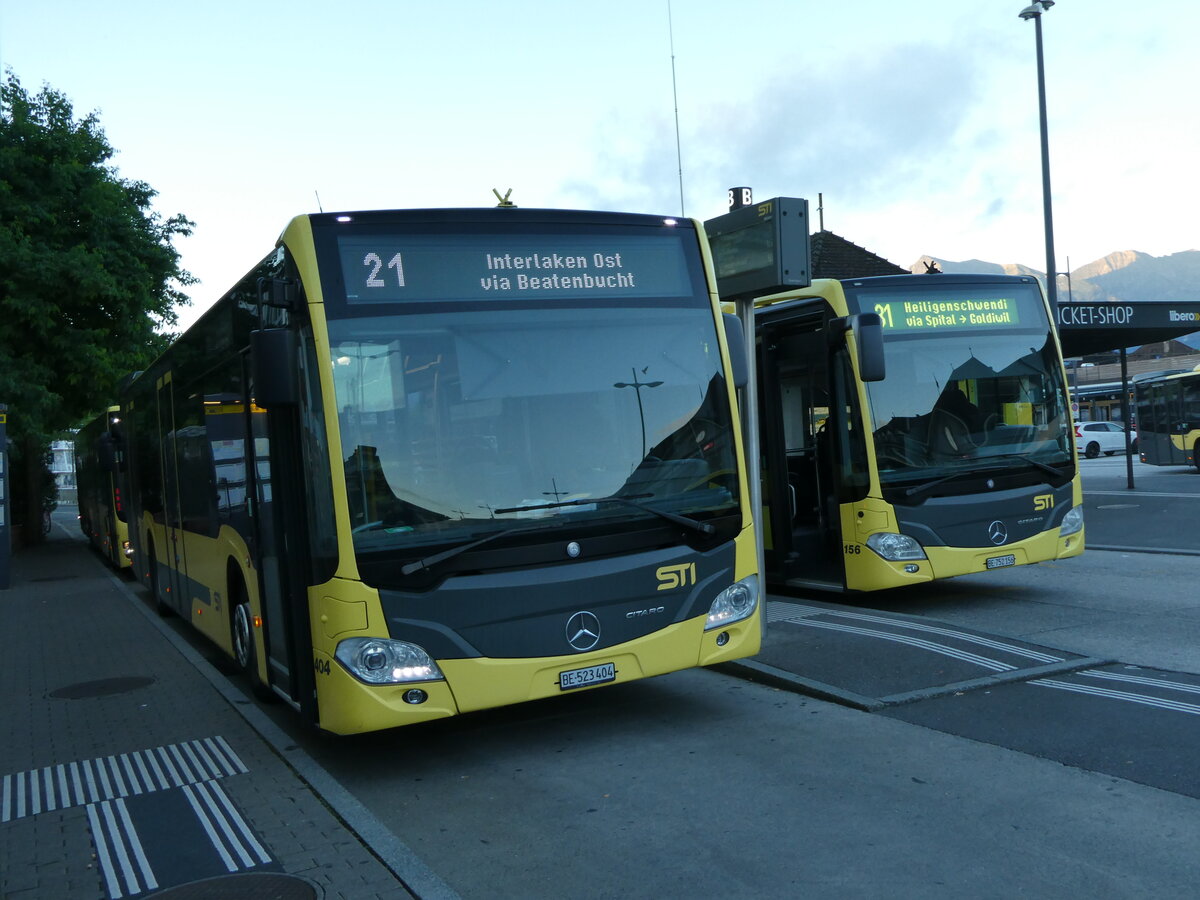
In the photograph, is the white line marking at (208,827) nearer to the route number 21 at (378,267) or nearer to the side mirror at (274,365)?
the side mirror at (274,365)

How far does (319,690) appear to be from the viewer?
599 centimetres

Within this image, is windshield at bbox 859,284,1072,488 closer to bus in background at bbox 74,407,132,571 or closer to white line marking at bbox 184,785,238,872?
white line marking at bbox 184,785,238,872

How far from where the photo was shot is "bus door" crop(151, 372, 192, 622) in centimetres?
1080

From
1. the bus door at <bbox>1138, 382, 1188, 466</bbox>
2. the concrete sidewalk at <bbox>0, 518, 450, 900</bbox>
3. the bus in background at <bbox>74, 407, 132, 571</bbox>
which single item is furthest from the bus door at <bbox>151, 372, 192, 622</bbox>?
the bus door at <bbox>1138, 382, 1188, 466</bbox>

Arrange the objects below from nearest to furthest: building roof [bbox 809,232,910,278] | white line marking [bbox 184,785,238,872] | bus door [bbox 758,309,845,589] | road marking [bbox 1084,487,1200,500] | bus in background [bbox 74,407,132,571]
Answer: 1. white line marking [bbox 184,785,238,872]
2. bus door [bbox 758,309,845,589]
3. bus in background [bbox 74,407,132,571]
4. road marking [bbox 1084,487,1200,500]
5. building roof [bbox 809,232,910,278]

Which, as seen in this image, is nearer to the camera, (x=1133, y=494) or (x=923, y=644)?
(x=923, y=644)

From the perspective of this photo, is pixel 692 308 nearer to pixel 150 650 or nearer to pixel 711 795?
pixel 711 795

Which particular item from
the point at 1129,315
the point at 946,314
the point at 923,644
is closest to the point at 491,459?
the point at 923,644

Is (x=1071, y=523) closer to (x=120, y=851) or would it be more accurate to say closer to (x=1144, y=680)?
(x=1144, y=680)

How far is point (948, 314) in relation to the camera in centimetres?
1056

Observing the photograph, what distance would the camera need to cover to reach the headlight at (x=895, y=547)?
1006cm

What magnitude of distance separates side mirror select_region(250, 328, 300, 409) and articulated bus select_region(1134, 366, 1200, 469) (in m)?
31.2

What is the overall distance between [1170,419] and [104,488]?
28.2 m

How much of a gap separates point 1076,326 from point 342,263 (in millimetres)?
14456
